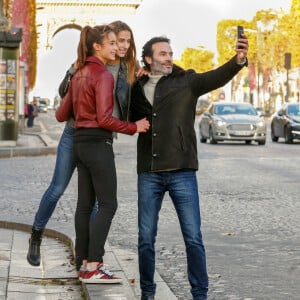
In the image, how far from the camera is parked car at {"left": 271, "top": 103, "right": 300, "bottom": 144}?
3531cm

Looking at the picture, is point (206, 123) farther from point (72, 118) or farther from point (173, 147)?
point (173, 147)

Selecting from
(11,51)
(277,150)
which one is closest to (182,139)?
(11,51)

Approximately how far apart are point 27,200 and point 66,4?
304 ft

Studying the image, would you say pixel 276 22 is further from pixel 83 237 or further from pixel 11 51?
pixel 83 237

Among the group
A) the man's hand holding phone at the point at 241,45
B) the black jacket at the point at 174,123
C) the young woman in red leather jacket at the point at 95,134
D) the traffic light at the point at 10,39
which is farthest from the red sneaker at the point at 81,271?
the traffic light at the point at 10,39

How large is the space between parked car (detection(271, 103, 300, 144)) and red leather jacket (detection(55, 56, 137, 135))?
92.8 ft

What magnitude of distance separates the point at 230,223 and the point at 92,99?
15.4 feet

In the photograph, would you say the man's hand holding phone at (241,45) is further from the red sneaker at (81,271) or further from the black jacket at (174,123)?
the red sneaker at (81,271)

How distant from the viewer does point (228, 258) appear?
903 centimetres

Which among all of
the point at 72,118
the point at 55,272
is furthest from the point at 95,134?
the point at 55,272

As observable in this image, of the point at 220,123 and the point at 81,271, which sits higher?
the point at 81,271

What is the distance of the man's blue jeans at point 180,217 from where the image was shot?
655 cm

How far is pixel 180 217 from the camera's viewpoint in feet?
21.7

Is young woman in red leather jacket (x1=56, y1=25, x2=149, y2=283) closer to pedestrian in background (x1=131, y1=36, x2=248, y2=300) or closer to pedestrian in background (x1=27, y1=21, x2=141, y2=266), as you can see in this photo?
pedestrian in background (x1=27, y1=21, x2=141, y2=266)
